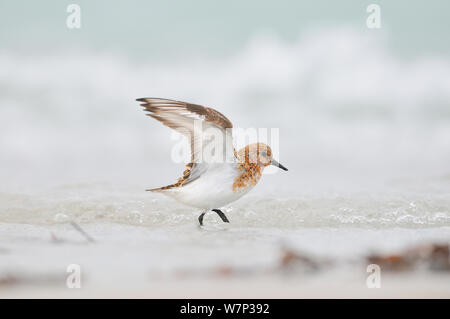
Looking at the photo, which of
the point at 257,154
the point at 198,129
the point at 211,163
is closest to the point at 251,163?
the point at 257,154

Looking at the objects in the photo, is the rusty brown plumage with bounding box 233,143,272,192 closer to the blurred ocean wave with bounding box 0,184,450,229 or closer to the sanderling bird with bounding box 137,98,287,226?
the sanderling bird with bounding box 137,98,287,226

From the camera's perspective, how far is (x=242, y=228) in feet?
11.4

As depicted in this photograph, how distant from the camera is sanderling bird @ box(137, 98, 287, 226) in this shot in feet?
10.5

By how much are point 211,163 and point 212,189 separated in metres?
0.15

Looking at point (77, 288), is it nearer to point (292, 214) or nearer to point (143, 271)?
point (143, 271)

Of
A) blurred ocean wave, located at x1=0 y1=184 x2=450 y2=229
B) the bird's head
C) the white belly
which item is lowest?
blurred ocean wave, located at x1=0 y1=184 x2=450 y2=229

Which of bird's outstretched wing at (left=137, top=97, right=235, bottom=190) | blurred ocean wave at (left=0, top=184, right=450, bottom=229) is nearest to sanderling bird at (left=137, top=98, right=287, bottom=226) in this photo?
bird's outstretched wing at (left=137, top=97, right=235, bottom=190)

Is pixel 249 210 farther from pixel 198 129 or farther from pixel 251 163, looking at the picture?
pixel 198 129

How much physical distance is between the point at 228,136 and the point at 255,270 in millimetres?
992

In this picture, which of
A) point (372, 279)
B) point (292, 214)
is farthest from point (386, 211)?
point (372, 279)

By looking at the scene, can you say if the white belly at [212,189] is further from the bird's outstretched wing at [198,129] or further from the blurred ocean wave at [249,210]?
the blurred ocean wave at [249,210]

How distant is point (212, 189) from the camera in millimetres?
3312

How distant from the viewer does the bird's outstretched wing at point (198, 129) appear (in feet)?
10.2

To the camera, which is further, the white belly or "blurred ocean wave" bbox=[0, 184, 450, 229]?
"blurred ocean wave" bbox=[0, 184, 450, 229]
